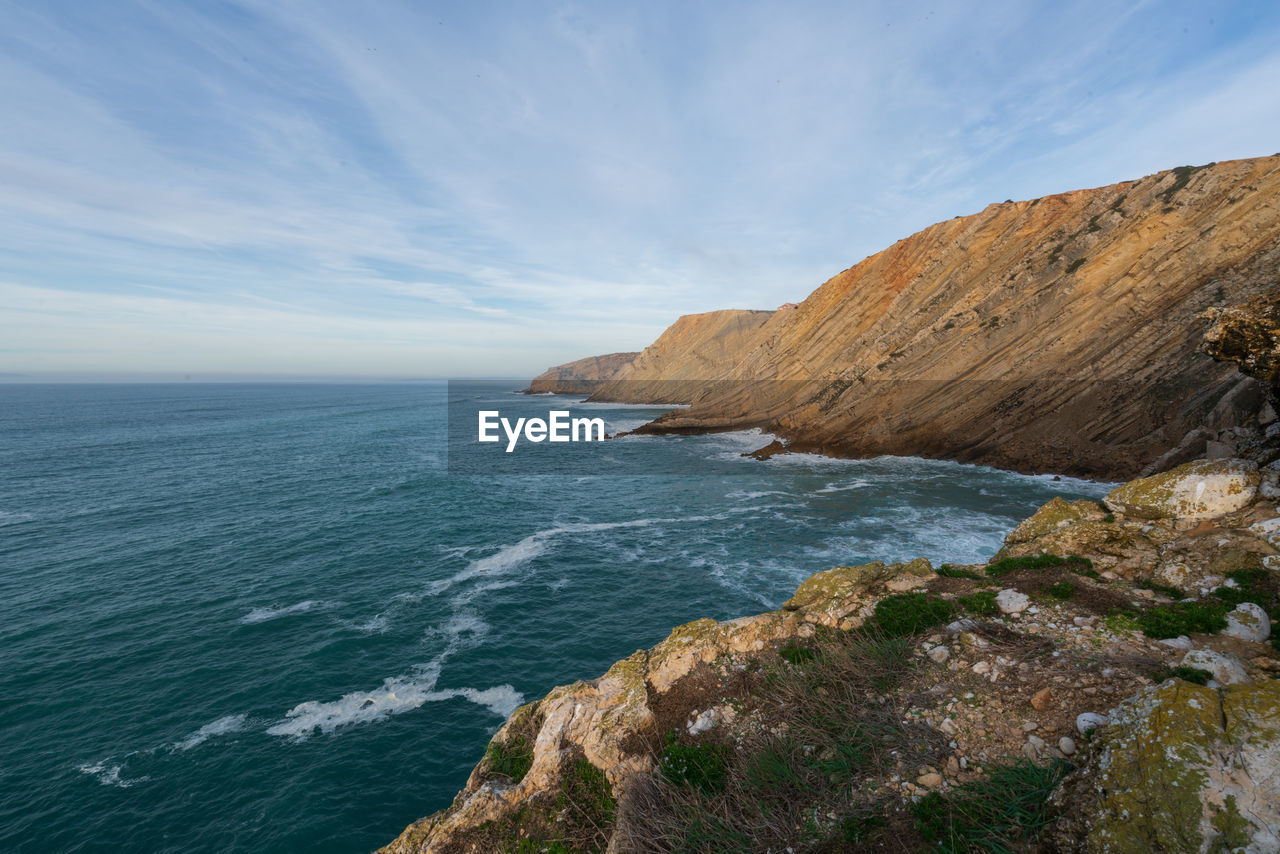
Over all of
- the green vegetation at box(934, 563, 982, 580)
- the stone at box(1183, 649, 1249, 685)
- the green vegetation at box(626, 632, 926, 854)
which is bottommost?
the green vegetation at box(626, 632, 926, 854)

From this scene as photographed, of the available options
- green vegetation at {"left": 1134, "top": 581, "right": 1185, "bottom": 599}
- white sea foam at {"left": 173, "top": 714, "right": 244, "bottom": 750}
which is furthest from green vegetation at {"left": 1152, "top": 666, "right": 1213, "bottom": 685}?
white sea foam at {"left": 173, "top": 714, "right": 244, "bottom": 750}

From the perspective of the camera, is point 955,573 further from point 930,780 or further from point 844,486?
point 844,486

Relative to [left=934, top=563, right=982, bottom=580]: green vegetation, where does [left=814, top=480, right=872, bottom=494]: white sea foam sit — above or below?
below

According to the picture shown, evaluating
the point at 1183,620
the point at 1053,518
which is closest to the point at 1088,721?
the point at 1183,620

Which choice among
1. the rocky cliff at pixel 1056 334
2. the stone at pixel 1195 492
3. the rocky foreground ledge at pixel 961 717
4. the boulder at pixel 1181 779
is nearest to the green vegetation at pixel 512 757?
the rocky foreground ledge at pixel 961 717

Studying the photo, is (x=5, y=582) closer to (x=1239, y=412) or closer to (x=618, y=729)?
(x=618, y=729)

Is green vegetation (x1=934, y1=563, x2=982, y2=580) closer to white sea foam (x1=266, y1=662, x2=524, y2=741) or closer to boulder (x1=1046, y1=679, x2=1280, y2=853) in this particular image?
boulder (x1=1046, y1=679, x2=1280, y2=853)
